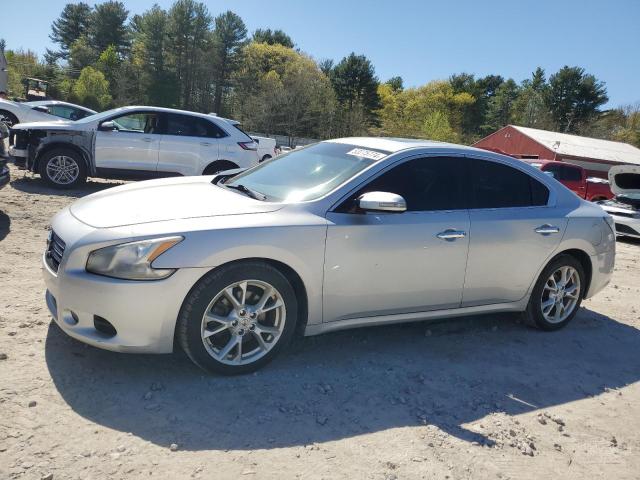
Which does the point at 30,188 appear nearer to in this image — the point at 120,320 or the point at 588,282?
the point at 120,320

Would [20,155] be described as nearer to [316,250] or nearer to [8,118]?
[8,118]

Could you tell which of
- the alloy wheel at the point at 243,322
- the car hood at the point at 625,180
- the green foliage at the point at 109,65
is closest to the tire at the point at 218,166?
the alloy wheel at the point at 243,322

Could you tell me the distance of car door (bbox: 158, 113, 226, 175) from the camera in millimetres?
9766

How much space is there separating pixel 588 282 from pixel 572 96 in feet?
247

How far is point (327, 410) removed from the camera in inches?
125

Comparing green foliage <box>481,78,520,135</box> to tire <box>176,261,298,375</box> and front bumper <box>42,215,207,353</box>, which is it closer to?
tire <box>176,261,298,375</box>

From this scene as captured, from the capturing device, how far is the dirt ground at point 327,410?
→ 8.60 ft

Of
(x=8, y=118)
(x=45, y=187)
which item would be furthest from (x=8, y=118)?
(x=45, y=187)

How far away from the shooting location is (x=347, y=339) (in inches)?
168

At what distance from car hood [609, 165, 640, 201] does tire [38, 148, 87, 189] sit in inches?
403

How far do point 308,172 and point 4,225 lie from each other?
179 inches

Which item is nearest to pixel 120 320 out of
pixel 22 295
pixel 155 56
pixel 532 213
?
pixel 22 295

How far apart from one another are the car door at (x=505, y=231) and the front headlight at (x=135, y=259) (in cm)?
234

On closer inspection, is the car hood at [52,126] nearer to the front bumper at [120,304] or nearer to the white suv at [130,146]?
the white suv at [130,146]
